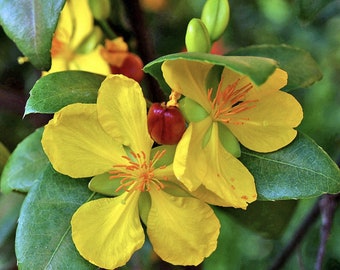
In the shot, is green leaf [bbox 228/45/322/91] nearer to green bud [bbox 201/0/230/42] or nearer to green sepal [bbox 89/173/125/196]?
green bud [bbox 201/0/230/42]

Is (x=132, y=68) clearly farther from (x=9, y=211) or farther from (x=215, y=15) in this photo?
(x=9, y=211)

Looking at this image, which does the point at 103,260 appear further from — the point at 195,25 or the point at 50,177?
the point at 195,25

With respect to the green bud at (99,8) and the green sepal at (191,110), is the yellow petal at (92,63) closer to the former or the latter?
the green bud at (99,8)

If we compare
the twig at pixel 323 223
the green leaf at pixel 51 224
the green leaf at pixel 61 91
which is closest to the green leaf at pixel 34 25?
the green leaf at pixel 61 91

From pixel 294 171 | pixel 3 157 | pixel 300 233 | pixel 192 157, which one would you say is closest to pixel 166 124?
pixel 192 157

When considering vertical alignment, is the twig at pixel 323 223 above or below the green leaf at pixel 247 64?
below
